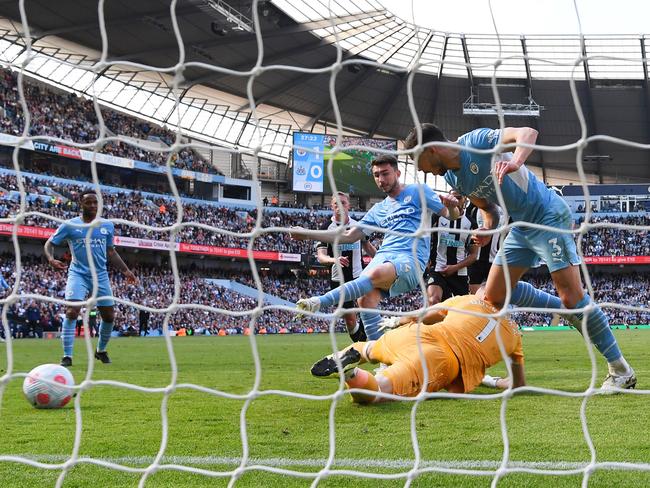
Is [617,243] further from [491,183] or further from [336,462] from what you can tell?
[336,462]

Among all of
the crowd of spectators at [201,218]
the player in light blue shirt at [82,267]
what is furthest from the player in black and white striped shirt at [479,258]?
the crowd of spectators at [201,218]

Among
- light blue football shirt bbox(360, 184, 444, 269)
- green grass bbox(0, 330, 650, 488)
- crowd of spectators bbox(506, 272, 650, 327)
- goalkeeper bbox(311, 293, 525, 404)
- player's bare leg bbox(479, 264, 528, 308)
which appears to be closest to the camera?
green grass bbox(0, 330, 650, 488)

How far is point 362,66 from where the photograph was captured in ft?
116

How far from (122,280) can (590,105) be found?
26563mm

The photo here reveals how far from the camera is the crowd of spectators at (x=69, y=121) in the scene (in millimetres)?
33531

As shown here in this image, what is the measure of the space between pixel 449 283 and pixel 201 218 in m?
30.8

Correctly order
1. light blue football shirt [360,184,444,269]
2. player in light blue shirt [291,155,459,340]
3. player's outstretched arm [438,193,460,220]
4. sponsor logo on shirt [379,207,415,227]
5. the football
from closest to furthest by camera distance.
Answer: the football → player's outstretched arm [438,193,460,220] → player in light blue shirt [291,155,459,340] → light blue football shirt [360,184,444,269] → sponsor logo on shirt [379,207,415,227]

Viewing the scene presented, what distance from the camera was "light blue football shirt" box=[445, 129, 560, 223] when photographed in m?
4.29

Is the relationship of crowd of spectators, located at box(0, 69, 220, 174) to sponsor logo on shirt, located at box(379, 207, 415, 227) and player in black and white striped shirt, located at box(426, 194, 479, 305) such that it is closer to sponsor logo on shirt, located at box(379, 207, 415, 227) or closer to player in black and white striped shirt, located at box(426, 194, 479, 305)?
player in black and white striped shirt, located at box(426, 194, 479, 305)

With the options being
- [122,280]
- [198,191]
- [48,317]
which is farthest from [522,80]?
[48,317]

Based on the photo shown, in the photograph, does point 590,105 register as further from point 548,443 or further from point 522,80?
point 548,443

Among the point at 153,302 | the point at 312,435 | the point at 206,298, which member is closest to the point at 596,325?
the point at 312,435

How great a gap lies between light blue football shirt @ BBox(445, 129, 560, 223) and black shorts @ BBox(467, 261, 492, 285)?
12.8 feet

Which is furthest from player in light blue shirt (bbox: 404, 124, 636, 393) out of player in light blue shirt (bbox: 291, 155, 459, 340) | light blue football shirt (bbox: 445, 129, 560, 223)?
player in light blue shirt (bbox: 291, 155, 459, 340)
